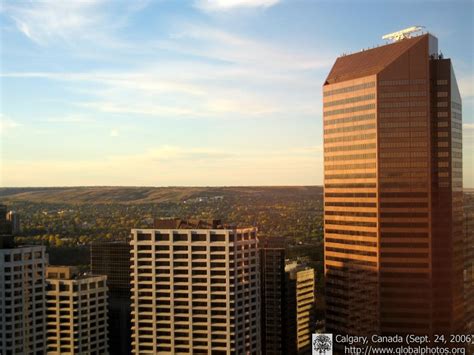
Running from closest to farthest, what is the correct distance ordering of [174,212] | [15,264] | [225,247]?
[15,264] < [225,247] < [174,212]

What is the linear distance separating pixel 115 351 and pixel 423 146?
30.1 metres

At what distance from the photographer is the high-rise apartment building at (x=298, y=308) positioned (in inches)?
2089

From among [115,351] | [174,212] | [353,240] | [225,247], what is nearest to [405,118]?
[353,240]

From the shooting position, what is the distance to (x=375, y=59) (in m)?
43.1

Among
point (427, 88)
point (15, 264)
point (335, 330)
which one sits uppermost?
point (427, 88)

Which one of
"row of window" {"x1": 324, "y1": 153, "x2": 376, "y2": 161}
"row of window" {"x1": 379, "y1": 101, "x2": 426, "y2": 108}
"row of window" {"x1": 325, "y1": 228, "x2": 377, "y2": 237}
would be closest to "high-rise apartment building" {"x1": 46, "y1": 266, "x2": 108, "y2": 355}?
"row of window" {"x1": 325, "y1": 228, "x2": 377, "y2": 237}

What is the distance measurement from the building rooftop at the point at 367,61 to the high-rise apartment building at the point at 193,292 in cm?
1456

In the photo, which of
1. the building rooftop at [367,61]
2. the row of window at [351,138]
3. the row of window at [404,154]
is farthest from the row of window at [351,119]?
the building rooftop at [367,61]

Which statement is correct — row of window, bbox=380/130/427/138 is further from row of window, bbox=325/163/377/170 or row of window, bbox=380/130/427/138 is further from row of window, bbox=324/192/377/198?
row of window, bbox=324/192/377/198

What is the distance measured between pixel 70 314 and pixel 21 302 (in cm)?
693

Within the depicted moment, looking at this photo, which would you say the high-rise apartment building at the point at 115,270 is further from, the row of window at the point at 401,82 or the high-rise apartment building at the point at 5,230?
the row of window at the point at 401,82

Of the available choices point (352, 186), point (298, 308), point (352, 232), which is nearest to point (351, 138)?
point (352, 186)

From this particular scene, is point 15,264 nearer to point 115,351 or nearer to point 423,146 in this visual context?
point 115,351

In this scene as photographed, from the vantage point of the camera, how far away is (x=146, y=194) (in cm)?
6538
